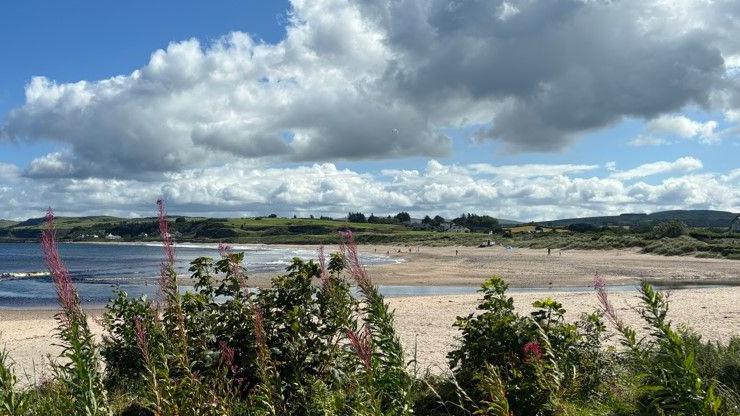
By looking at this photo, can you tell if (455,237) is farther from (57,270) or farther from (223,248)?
(57,270)

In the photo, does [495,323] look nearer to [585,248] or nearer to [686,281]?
[686,281]

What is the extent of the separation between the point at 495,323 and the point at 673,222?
8952 centimetres

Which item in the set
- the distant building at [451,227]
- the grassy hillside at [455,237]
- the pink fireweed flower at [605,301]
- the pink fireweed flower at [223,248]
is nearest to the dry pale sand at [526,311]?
the grassy hillside at [455,237]

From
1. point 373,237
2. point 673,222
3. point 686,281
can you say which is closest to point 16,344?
point 686,281

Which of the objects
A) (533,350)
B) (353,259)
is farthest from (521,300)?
(353,259)

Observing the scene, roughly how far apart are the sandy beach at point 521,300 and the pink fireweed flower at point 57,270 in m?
2.21

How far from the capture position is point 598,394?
21.9 feet

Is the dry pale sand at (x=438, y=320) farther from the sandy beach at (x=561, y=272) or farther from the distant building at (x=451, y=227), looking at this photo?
the distant building at (x=451, y=227)

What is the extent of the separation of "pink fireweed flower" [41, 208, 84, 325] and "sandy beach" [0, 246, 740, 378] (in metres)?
2.21

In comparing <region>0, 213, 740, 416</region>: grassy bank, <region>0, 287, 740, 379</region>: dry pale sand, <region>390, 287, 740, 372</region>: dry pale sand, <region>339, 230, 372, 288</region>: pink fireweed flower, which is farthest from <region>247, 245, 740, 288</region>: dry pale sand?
<region>339, 230, 372, 288</region>: pink fireweed flower

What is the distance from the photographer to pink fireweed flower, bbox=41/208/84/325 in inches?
132

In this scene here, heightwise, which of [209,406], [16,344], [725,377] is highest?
[209,406]

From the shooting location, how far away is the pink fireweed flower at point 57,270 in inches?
132

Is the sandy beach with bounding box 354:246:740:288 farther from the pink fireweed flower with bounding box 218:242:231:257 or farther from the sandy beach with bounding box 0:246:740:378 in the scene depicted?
the pink fireweed flower with bounding box 218:242:231:257
